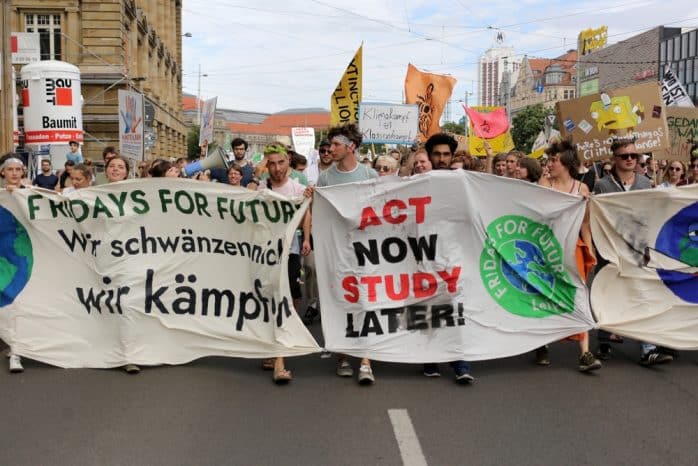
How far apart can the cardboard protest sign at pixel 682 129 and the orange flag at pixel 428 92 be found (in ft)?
14.1

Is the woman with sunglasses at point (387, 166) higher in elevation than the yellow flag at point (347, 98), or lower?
lower

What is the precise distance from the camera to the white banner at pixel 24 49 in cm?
2764

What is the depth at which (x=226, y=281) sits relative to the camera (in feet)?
21.7

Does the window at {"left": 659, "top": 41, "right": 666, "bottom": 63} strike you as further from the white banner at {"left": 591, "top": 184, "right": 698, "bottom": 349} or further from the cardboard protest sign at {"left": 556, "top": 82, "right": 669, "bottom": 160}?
the white banner at {"left": 591, "top": 184, "right": 698, "bottom": 349}

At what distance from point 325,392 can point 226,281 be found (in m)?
1.32

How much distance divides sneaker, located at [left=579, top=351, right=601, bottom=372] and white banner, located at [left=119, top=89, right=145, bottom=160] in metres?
10.7

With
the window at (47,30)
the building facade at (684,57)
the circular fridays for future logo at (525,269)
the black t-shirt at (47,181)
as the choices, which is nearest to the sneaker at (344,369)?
the circular fridays for future logo at (525,269)

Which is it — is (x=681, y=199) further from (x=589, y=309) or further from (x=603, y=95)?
(x=603, y=95)

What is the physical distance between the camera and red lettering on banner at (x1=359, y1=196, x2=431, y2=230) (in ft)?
21.1

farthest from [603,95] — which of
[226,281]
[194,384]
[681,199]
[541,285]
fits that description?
[194,384]

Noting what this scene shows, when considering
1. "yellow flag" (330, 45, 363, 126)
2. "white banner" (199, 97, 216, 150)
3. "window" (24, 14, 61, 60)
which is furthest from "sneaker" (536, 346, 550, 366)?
"window" (24, 14, 61, 60)

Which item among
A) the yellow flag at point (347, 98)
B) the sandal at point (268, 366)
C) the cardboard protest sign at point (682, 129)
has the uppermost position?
the yellow flag at point (347, 98)

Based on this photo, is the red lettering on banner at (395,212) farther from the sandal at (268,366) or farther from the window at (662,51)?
the window at (662,51)

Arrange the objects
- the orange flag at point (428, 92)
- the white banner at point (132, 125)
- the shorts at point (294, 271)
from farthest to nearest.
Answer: the orange flag at point (428, 92) < the white banner at point (132, 125) < the shorts at point (294, 271)
